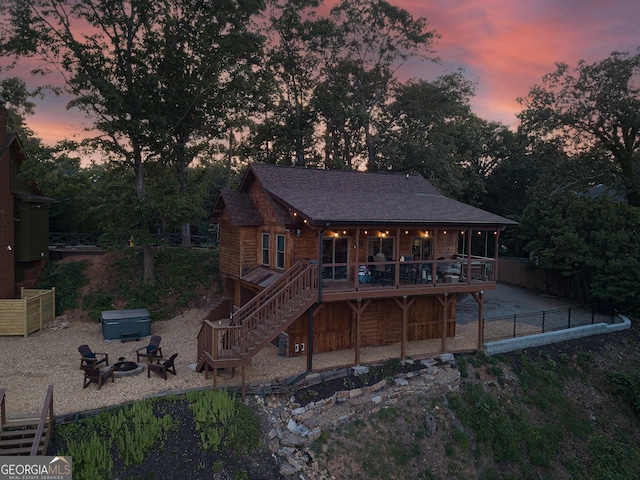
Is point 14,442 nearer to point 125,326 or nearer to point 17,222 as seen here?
point 125,326

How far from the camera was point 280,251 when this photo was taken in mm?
16641

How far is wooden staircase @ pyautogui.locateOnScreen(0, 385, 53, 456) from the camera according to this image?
909cm

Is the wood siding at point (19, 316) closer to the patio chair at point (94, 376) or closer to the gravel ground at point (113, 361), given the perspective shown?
the gravel ground at point (113, 361)

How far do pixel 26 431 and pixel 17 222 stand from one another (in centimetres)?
1393

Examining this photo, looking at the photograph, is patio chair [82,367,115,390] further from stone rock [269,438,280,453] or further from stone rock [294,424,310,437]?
stone rock [294,424,310,437]

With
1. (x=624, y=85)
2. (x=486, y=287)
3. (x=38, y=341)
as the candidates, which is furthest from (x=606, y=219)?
(x=38, y=341)

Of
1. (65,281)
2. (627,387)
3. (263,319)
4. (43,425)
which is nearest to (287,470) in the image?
(263,319)

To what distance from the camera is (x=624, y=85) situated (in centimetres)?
2605

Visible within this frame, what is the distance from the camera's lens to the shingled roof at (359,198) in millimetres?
14359

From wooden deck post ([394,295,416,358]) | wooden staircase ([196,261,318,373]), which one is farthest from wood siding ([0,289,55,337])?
wooden deck post ([394,295,416,358])

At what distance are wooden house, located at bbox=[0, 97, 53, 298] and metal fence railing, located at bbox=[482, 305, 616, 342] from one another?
21424 millimetres

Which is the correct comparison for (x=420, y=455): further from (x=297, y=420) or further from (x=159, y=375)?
(x=159, y=375)

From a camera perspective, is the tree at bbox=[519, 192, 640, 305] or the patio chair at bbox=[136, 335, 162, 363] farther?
the tree at bbox=[519, 192, 640, 305]

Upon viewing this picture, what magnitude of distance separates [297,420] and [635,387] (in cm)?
1372
